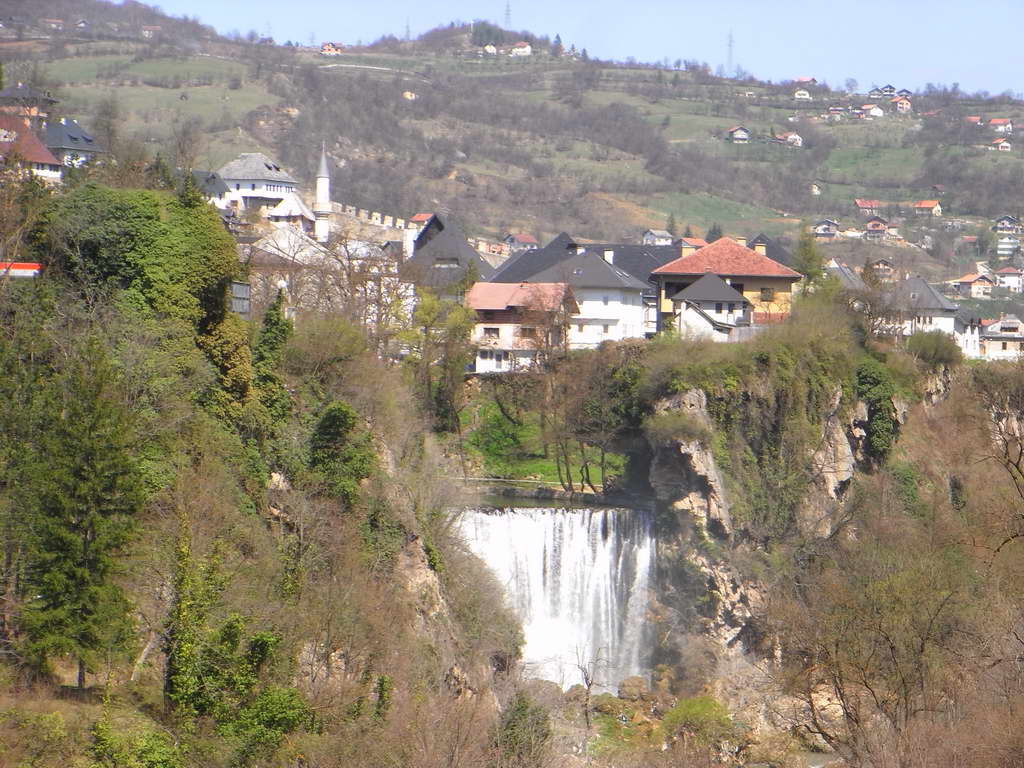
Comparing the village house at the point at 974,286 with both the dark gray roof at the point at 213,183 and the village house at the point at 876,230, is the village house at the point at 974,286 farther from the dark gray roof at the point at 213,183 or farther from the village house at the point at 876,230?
the dark gray roof at the point at 213,183

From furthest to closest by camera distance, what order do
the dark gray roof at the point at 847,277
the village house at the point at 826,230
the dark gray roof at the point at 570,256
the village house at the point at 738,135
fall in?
the village house at the point at 738,135, the village house at the point at 826,230, the dark gray roof at the point at 847,277, the dark gray roof at the point at 570,256

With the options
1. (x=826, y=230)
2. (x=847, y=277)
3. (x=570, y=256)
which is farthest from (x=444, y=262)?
(x=826, y=230)

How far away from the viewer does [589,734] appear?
40.8 meters

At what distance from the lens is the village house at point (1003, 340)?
80.9 m

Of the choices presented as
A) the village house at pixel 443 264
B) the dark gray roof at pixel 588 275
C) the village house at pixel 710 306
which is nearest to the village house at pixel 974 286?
the village house at pixel 443 264

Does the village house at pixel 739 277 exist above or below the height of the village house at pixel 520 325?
above

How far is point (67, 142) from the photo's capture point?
83875 millimetres

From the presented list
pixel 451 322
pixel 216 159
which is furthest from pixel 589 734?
pixel 216 159

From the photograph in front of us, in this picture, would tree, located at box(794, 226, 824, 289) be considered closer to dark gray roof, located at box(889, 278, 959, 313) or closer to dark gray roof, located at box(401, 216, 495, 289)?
dark gray roof, located at box(889, 278, 959, 313)

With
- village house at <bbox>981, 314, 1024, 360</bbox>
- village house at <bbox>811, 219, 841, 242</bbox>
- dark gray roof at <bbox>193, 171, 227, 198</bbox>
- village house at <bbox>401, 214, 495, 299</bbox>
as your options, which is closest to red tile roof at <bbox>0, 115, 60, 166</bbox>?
dark gray roof at <bbox>193, 171, 227, 198</bbox>

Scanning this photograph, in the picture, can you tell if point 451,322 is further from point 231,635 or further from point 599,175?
point 599,175

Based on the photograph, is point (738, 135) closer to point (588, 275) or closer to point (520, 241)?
point (520, 241)

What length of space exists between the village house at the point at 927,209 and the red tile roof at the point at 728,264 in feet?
327

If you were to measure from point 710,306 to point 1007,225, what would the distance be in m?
106
